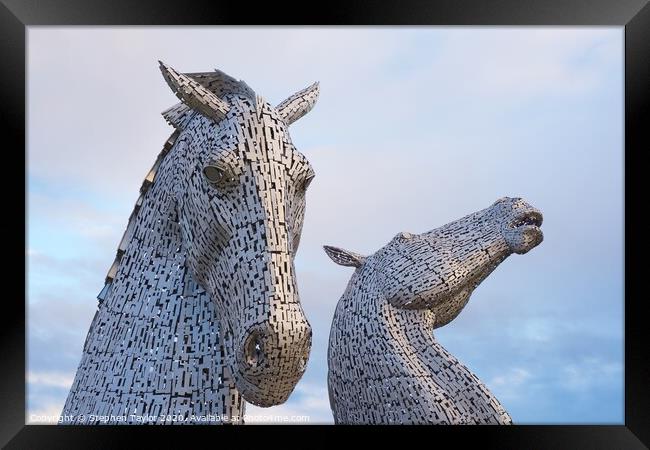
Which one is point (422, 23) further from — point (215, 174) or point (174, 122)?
point (215, 174)

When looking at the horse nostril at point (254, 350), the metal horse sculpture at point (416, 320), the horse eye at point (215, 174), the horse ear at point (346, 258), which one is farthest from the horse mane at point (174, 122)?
the horse ear at point (346, 258)

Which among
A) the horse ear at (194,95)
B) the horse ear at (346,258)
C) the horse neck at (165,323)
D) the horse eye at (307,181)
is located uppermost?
the horse ear at (346,258)

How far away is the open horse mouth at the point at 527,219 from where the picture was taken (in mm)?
5902

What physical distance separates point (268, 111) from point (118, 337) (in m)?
0.98

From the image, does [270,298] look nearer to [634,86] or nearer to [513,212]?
[634,86]

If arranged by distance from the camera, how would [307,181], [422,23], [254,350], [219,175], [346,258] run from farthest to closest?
[346,258] < [422,23] < [307,181] < [219,175] < [254,350]

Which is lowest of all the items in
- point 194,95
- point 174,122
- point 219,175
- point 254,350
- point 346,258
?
point 254,350

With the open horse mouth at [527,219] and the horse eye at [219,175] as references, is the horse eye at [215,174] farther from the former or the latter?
the open horse mouth at [527,219]

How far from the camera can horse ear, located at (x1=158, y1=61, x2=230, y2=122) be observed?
2.75 meters

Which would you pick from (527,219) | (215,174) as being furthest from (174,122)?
(527,219)

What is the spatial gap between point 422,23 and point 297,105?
1675mm

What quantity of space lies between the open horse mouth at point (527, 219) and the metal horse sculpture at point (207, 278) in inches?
121

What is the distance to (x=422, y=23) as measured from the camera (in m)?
4.45

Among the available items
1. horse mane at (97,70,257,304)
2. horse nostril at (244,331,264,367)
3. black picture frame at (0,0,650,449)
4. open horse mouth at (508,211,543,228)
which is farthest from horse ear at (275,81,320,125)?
open horse mouth at (508,211,543,228)
